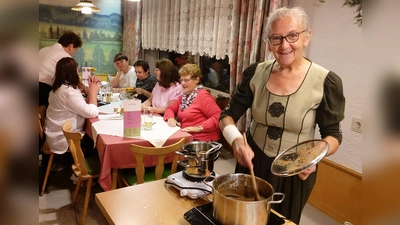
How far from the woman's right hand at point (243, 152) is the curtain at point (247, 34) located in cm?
156

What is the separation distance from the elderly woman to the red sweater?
126 centimetres

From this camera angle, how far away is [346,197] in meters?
2.15

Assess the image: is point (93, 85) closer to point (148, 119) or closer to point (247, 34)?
point (148, 119)

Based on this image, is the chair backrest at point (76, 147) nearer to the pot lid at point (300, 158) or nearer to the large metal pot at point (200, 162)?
the large metal pot at point (200, 162)

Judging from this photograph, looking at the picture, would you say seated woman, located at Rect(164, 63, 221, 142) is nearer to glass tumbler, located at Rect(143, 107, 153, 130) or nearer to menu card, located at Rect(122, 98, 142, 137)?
glass tumbler, located at Rect(143, 107, 153, 130)

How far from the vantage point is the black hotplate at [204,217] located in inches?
32.3

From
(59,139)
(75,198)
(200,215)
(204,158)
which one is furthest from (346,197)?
(59,139)

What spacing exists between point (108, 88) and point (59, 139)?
1.07 meters

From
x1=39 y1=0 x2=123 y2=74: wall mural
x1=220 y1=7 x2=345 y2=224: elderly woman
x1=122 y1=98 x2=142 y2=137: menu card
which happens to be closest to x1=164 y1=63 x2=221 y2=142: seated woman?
x1=122 y1=98 x2=142 y2=137: menu card

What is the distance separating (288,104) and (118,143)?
3.86ft

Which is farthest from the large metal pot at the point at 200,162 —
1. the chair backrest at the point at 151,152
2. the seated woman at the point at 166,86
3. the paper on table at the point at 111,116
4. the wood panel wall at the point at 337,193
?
the seated woman at the point at 166,86

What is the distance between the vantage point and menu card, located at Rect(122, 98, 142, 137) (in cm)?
194

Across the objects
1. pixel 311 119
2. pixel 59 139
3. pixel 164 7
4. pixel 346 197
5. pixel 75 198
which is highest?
pixel 164 7

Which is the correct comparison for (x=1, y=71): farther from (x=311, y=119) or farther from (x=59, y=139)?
(x=59, y=139)
